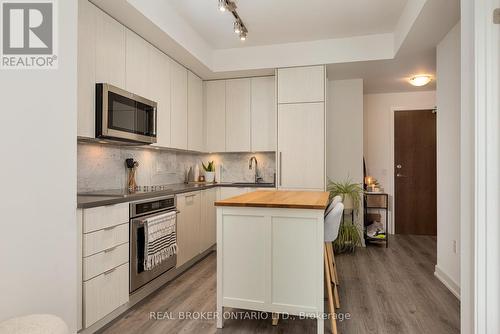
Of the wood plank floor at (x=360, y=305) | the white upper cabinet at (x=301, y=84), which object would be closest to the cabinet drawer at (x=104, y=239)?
the wood plank floor at (x=360, y=305)

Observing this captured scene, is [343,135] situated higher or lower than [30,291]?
higher

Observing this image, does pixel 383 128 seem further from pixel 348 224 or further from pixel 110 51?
pixel 110 51

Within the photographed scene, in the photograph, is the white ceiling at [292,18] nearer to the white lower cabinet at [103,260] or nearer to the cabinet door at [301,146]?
the cabinet door at [301,146]

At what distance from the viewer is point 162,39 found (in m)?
2.97

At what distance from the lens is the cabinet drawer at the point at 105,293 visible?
6.28ft

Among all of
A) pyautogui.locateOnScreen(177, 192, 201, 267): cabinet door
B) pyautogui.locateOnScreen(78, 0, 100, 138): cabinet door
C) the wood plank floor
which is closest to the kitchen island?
the wood plank floor

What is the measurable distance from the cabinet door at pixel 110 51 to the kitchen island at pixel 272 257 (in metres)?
1.50

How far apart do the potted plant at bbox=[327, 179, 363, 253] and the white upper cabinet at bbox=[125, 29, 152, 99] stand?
2716mm

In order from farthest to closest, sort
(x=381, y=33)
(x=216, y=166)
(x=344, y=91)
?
(x=216, y=166) < (x=344, y=91) < (x=381, y=33)

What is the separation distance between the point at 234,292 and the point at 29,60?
6.22 feet

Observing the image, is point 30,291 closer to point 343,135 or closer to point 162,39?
point 162,39

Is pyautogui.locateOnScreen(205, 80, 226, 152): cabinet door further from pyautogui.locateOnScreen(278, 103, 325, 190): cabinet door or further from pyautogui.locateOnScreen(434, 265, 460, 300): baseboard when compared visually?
pyautogui.locateOnScreen(434, 265, 460, 300): baseboard

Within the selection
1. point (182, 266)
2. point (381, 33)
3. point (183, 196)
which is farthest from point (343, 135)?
point (182, 266)

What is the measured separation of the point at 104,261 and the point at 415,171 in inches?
Result: 193
